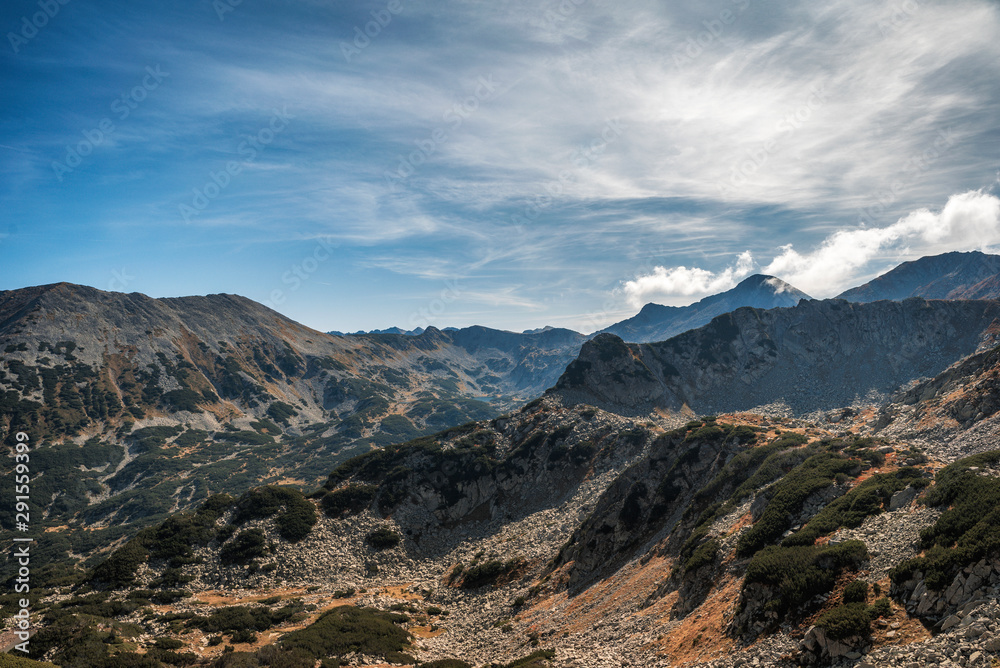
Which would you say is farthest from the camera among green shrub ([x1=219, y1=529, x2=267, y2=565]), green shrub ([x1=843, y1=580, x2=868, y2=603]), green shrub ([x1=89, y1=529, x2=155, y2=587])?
green shrub ([x1=219, y1=529, x2=267, y2=565])

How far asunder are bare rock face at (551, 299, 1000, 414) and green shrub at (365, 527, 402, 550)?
63.0 m

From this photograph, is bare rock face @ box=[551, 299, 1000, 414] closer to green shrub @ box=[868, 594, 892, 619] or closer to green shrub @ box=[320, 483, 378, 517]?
green shrub @ box=[320, 483, 378, 517]

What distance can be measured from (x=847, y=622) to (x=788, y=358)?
161769 mm

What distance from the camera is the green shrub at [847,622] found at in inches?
623

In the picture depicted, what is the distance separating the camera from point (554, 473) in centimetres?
7725

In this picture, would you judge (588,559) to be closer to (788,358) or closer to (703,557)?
(703,557)

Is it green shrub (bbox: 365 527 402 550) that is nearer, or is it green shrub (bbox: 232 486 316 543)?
green shrub (bbox: 232 486 316 543)

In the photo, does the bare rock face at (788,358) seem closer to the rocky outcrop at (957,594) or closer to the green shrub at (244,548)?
the green shrub at (244,548)

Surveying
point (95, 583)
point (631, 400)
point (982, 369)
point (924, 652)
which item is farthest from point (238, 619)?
point (631, 400)

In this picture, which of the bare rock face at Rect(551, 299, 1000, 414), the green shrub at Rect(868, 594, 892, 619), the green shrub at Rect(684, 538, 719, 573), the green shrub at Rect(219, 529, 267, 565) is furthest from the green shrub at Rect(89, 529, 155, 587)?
the bare rock face at Rect(551, 299, 1000, 414)

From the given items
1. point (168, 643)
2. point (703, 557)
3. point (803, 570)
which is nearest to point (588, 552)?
point (703, 557)

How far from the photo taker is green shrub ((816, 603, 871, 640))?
15812 mm

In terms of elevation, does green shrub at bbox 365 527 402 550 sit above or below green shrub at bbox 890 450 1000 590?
below

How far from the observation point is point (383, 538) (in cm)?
6844
